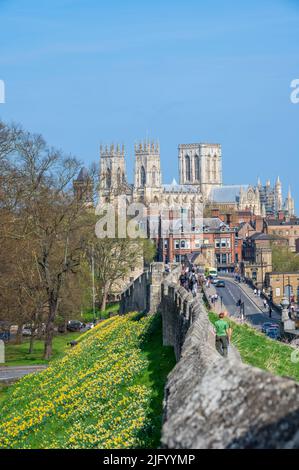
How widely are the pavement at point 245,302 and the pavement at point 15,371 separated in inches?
404

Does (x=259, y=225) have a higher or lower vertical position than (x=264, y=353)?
higher

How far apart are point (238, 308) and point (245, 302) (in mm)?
7030

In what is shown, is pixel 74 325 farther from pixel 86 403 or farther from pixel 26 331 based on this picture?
pixel 86 403

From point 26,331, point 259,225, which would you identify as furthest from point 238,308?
point 259,225

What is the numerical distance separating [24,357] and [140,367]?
26.0 metres

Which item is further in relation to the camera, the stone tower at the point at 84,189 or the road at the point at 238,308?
the road at the point at 238,308

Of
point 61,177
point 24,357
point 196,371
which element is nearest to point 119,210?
point 61,177

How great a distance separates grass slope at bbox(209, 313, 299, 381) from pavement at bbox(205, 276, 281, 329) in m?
23.5

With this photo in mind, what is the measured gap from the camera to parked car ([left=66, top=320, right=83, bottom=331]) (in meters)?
64.2

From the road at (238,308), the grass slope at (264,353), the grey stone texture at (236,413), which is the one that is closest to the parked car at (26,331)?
the road at (238,308)

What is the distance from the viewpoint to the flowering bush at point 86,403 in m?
15.1

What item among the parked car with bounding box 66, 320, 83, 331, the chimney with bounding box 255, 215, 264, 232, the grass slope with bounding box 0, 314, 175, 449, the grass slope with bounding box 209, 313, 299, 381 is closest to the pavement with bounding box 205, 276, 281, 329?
the parked car with bounding box 66, 320, 83, 331

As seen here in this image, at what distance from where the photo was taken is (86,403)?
1947 cm

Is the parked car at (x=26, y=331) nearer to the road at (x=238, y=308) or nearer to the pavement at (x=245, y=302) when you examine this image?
the pavement at (x=245, y=302)
